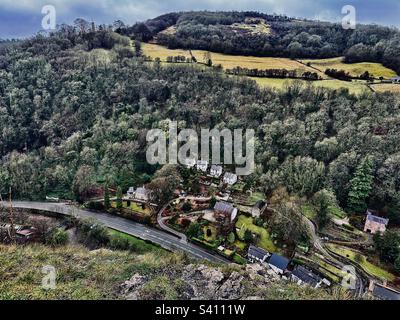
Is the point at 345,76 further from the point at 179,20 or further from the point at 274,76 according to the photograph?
the point at 179,20

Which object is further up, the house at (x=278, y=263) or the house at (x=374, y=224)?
the house at (x=374, y=224)

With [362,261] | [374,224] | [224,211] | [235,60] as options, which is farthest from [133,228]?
[235,60]

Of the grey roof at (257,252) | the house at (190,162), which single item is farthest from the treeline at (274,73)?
the grey roof at (257,252)

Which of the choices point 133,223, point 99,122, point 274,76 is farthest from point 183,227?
point 274,76

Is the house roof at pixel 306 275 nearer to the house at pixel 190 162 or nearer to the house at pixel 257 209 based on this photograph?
the house at pixel 257 209

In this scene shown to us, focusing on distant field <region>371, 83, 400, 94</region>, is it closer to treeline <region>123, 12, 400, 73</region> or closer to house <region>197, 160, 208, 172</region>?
treeline <region>123, 12, 400, 73</region>
